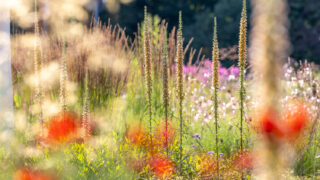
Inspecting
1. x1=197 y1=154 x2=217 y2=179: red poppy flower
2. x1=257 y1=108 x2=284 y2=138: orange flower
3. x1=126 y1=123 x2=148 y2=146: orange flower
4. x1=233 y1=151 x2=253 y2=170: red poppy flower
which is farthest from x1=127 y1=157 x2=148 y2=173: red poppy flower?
x1=257 y1=108 x2=284 y2=138: orange flower

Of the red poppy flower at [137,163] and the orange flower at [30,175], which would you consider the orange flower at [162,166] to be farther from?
the orange flower at [30,175]

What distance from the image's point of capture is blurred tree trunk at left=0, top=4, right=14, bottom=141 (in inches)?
134

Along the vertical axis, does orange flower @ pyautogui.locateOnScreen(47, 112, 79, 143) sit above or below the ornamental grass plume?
below

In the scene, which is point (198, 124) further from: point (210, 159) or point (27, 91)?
point (27, 91)

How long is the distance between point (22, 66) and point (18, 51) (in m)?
0.83

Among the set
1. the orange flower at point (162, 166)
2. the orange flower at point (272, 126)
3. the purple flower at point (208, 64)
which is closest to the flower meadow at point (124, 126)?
the orange flower at point (162, 166)

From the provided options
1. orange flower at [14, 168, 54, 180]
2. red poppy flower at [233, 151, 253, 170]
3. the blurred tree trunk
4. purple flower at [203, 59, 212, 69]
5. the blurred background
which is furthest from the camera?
the blurred background

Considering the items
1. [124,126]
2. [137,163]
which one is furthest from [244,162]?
[124,126]

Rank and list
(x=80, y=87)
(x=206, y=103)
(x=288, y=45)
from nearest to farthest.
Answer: (x=288, y=45) < (x=80, y=87) < (x=206, y=103)

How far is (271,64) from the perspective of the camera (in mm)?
540

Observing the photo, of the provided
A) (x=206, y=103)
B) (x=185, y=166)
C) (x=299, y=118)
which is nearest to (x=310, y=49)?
(x=206, y=103)

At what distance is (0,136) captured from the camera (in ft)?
11.0

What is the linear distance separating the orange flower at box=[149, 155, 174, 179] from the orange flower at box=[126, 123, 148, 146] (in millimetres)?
361

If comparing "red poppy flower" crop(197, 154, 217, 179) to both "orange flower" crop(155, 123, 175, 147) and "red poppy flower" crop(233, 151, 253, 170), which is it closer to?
"red poppy flower" crop(233, 151, 253, 170)
